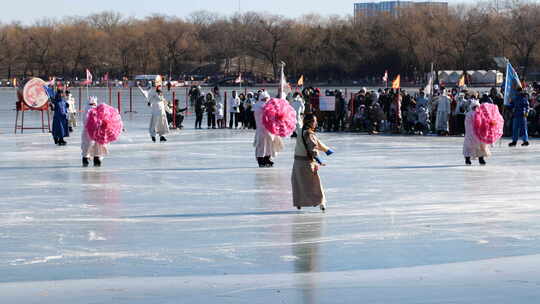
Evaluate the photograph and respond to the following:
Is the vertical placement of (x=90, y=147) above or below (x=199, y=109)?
below

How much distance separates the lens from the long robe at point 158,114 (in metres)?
25.5

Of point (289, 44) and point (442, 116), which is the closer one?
point (442, 116)

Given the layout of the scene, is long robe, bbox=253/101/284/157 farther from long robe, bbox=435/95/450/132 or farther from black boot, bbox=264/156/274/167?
long robe, bbox=435/95/450/132

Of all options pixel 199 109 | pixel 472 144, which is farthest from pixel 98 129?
pixel 199 109

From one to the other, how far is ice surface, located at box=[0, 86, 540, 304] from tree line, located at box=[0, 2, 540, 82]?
249 ft

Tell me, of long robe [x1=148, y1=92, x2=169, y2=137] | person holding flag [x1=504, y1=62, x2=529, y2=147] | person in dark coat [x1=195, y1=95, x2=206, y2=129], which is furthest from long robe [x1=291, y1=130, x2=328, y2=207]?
person in dark coat [x1=195, y1=95, x2=206, y2=129]

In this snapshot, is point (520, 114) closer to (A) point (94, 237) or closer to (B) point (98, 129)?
(B) point (98, 129)

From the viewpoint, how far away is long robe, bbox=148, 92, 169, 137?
83.7ft

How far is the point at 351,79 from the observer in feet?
353

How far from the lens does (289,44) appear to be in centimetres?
12081

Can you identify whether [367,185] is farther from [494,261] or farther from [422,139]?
[422,139]

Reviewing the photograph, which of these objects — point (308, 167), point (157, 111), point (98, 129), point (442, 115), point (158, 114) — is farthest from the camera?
point (442, 115)

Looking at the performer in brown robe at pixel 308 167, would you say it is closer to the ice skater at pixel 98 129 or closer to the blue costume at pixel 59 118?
the ice skater at pixel 98 129

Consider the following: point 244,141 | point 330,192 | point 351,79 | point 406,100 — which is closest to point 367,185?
point 330,192
